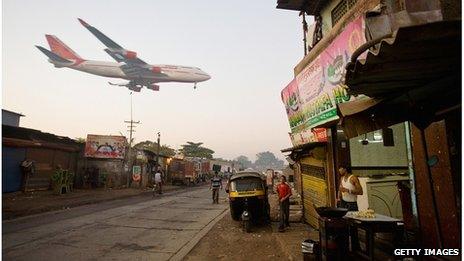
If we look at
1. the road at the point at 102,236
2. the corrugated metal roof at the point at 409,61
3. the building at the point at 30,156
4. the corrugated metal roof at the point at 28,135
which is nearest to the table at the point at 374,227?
the corrugated metal roof at the point at 409,61

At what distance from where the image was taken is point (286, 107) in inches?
581

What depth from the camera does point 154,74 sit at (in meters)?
57.9

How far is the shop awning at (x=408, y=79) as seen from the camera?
334 cm

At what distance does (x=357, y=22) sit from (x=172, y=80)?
5386 cm

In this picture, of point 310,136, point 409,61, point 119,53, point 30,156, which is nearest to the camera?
point 409,61

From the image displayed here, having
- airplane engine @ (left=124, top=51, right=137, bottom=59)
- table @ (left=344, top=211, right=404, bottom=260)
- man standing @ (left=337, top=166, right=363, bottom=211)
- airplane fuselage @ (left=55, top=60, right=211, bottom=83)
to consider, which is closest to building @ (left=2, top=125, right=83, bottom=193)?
man standing @ (left=337, top=166, right=363, bottom=211)

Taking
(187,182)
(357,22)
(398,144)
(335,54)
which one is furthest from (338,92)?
(187,182)

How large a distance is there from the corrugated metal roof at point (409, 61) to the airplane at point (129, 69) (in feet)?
178

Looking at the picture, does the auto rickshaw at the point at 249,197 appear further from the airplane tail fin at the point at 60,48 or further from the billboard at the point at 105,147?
the airplane tail fin at the point at 60,48

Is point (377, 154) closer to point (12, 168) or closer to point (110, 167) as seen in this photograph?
point (12, 168)

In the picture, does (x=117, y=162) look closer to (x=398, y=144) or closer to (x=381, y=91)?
(x=398, y=144)

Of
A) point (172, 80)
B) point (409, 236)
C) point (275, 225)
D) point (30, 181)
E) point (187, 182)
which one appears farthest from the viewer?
point (172, 80)

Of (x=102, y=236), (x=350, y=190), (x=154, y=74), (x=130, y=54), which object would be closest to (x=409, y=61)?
(x=350, y=190)

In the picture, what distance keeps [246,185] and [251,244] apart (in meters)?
3.84
